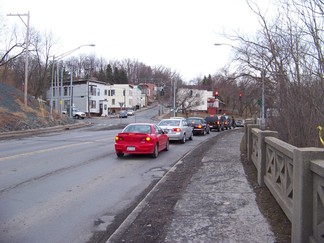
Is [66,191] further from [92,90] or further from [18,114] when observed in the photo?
[92,90]

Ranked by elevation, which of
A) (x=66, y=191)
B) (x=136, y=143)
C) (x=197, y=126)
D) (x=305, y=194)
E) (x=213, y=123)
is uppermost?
(x=213, y=123)

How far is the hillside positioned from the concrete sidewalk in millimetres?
27034

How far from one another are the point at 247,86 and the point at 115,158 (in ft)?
70.1

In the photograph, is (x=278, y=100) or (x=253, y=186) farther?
(x=278, y=100)

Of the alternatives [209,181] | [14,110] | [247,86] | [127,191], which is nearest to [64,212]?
[127,191]

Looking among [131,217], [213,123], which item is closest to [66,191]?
[131,217]

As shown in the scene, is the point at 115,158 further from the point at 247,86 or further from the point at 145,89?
the point at 145,89

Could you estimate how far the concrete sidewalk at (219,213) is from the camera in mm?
5305

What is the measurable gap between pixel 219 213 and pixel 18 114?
3587cm

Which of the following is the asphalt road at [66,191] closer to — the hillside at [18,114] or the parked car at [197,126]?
the parked car at [197,126]

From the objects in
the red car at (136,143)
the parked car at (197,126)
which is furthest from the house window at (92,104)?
the red car at (136,143)

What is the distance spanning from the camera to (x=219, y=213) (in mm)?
6484

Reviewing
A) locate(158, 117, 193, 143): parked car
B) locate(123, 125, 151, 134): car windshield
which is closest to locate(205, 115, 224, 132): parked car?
locate(158, 117, 193, 143): parked car

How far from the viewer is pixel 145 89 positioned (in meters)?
156
